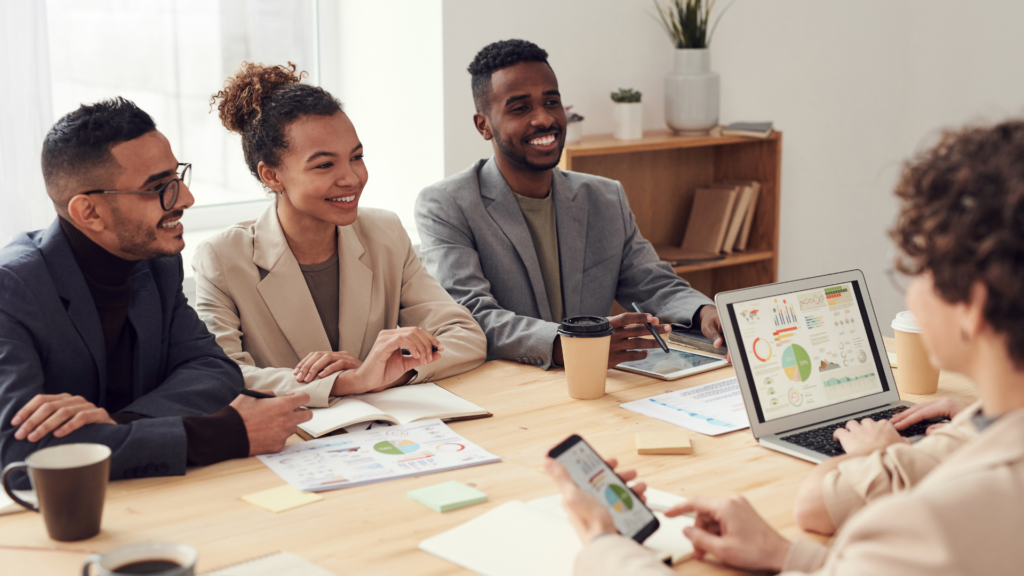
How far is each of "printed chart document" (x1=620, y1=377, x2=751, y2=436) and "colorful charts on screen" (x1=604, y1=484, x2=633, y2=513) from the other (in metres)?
0.46

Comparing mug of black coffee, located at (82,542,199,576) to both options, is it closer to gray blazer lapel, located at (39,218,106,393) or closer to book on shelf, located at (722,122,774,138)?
gray blazer lapel, located at (39,218,106,393)

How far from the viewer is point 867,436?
1358 millimetres

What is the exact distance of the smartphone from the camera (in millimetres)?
1068

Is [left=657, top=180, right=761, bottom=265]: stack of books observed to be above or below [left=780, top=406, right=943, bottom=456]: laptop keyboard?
above

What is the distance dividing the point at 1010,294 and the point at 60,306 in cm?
140

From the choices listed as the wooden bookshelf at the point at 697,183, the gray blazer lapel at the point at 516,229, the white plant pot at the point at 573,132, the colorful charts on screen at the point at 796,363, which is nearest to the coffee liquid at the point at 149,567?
the colorful charts on screen at the point at 796,363

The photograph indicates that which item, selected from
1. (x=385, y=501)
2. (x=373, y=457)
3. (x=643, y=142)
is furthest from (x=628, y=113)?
(x=385, y=501)

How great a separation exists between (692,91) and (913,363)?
198cm

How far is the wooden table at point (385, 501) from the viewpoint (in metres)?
1.10

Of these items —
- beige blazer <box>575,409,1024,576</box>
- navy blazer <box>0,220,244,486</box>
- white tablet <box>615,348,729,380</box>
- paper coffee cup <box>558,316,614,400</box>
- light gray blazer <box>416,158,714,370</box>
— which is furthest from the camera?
light gray blazer <box>416,158,714,370</box>

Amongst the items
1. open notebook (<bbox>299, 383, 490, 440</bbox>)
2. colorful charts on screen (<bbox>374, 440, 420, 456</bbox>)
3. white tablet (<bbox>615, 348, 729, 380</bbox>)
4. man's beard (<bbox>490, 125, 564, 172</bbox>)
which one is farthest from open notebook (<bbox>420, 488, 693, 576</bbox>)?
man's beard (<bbox>490, 125, 564, 172</bbox>)

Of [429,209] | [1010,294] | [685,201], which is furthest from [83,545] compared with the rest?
[685,201]

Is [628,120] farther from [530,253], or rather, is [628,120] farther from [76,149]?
[76,149]

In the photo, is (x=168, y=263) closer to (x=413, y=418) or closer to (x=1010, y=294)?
(x=413, y=418)
